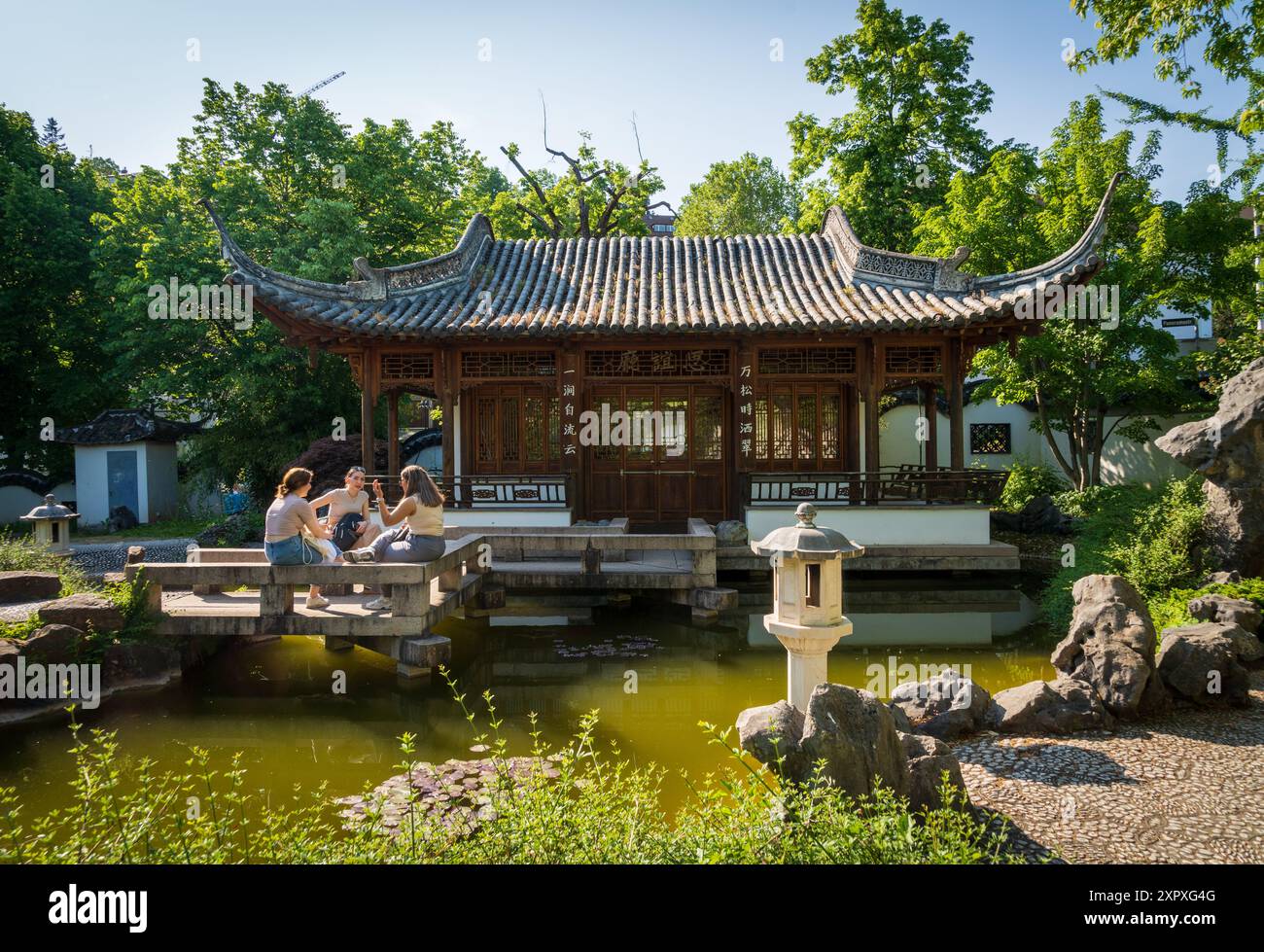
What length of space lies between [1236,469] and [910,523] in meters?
4.28

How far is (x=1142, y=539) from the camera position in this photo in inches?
332

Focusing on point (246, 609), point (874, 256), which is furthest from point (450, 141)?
point (246, 609)

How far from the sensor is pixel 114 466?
56.1 ft

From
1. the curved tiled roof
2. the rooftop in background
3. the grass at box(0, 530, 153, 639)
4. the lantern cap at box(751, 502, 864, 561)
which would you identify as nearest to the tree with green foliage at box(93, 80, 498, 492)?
the rooftop in background

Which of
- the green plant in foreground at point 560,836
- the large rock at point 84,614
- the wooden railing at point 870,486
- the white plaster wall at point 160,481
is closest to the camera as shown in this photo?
the green plant in foreground at point 560,836

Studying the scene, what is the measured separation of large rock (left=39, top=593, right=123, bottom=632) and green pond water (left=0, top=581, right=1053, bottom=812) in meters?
0.78

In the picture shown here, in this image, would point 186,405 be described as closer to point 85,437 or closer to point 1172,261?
point 85,437

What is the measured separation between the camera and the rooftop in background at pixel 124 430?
17.0 m

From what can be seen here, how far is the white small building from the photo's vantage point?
56.0ft

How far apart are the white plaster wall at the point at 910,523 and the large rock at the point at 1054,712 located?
232 inches

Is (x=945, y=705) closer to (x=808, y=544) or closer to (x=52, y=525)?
(x=808, y=544)

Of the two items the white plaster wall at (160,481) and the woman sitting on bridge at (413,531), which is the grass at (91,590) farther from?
the white plaster wall at (160,481)

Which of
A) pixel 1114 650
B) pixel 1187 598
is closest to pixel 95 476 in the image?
pixel 1114 650

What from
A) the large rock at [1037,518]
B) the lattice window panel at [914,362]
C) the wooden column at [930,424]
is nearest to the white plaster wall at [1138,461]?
the large rock at [1037,518]
